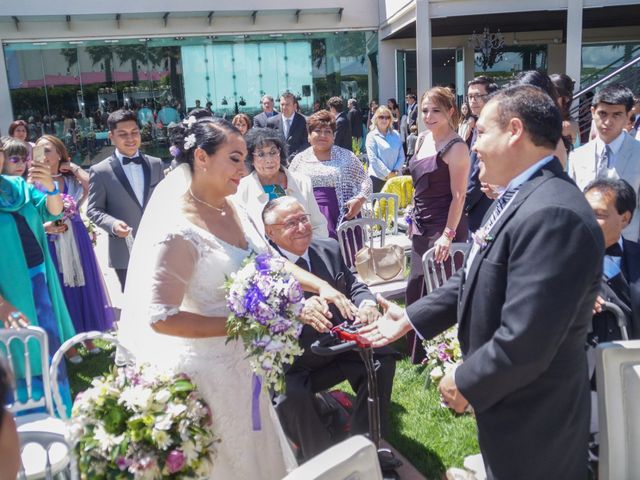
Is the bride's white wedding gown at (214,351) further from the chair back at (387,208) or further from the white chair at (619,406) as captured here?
the chair back at (387,208)

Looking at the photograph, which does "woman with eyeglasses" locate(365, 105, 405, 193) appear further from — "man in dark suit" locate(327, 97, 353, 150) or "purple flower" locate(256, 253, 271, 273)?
"purple flower" locate(256, 253, 271, 273)

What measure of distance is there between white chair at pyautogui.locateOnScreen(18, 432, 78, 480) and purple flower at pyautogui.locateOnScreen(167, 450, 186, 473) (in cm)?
72

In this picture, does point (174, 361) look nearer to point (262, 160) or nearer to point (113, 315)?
point (262, 160)

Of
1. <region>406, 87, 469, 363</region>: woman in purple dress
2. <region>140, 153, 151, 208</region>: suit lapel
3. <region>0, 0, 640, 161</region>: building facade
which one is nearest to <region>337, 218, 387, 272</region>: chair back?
<region>406, 87, 469, 363</region>: woman in purple dress

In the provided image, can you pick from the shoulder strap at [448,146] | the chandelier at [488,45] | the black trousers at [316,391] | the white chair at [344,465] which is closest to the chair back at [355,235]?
the shoulder strap at [448,146]

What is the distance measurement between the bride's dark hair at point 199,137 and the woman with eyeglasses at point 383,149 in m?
6.87

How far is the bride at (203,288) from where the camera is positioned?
97.7 inches

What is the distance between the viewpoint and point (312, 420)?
328cm

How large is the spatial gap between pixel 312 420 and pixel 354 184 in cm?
293

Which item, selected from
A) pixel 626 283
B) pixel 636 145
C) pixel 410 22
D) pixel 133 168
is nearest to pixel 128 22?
pixel 410 22

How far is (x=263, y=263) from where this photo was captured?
8.37 feet

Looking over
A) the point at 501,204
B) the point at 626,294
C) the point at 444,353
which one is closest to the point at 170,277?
the point at 501,204

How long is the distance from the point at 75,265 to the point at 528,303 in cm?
483

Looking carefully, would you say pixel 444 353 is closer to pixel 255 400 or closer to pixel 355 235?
pixel 255 400
